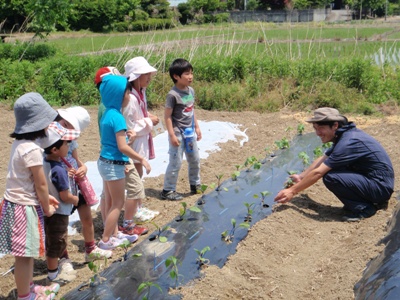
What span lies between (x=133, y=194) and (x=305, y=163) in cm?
256

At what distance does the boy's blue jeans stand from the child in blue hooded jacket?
3.81 feet

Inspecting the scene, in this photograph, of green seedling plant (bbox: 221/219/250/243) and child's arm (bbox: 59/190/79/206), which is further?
green seedling plant (bbox: 221/219/250/243)

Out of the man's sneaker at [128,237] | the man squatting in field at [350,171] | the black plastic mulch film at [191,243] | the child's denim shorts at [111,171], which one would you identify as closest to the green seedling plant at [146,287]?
the black plastic mulch film at [191,243]

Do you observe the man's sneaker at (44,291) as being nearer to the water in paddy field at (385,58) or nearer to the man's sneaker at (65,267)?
the man's sneaker at (65,267)

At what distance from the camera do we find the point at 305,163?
6.32m

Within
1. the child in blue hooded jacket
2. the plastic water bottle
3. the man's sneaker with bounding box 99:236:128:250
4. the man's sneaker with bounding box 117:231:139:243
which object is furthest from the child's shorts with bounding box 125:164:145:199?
the plastic water bottle

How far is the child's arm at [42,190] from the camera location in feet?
10.9

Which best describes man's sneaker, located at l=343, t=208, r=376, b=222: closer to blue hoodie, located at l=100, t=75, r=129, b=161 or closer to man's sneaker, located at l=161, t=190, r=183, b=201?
man's sneaker, located at l=161, t=190, r=183, b=201

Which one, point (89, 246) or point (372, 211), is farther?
point (372, 211)

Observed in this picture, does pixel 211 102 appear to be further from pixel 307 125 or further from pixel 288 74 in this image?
pixel 307 125

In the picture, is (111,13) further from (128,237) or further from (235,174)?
(128,237)

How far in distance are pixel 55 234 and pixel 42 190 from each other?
1.82ft

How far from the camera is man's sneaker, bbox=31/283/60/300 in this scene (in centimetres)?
351

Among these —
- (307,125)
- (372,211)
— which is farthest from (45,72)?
(372,211)
